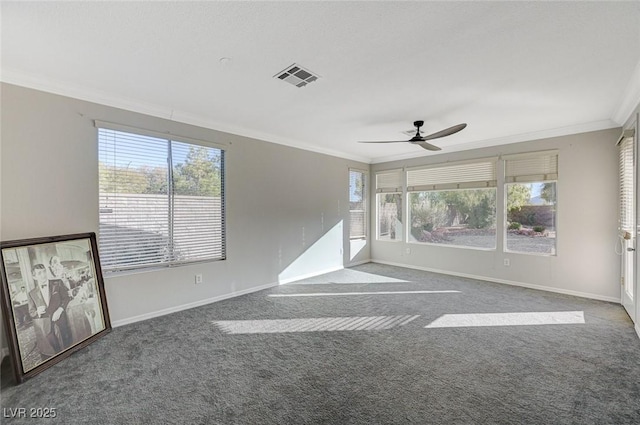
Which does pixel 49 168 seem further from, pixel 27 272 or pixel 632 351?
pixel 632 351

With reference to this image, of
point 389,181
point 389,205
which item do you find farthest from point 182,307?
point 389,181

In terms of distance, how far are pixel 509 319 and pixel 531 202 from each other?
238 centimetres

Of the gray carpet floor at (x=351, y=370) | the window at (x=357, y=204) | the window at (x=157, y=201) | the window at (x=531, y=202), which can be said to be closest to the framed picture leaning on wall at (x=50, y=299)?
the gray carpet floor at (x=351, y=370)

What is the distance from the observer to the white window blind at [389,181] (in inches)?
256

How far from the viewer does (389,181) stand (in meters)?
6.66

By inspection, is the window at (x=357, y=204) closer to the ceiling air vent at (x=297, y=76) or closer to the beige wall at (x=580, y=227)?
the beige wall at (x=580, y=227)

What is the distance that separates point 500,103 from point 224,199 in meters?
3.78

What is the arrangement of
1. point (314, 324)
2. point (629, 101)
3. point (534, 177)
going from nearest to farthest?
point (629, 101) → point (314, 324) → point (534, 177)

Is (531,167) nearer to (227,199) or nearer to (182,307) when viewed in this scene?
(227,199)

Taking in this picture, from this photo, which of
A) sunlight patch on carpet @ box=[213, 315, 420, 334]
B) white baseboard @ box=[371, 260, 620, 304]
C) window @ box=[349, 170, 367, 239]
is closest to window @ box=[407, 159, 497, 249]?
white baseboard @ box=[371, 260, 620, 304]

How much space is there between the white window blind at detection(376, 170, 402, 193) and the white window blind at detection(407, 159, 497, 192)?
241 mm

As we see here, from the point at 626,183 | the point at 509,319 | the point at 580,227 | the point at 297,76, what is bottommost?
the point at 509,319

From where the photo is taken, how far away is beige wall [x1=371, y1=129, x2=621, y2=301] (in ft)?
13.3

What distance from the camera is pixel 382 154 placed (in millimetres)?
6352
